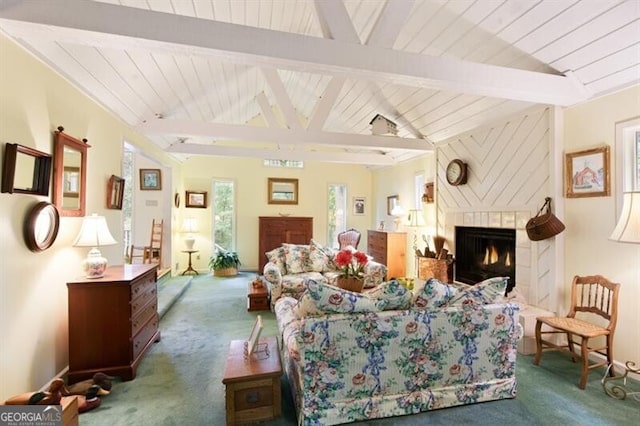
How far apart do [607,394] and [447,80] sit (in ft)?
8.99

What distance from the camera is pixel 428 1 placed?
114 inches

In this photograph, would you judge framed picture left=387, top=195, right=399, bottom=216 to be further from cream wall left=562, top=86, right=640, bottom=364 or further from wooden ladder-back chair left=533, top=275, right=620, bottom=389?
wooden ladder-back chair left=533, top=275, right=620, bottom=389

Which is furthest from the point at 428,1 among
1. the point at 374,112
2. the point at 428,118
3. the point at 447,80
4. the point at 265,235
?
the point at 265,235

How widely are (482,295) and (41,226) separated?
328 cm

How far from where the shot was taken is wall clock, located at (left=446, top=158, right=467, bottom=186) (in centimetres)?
455

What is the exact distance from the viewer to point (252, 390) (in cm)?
203

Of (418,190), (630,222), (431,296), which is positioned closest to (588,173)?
(630,222)

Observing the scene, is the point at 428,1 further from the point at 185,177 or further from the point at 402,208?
the point at 185,177

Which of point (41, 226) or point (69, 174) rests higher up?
point (69, 174)

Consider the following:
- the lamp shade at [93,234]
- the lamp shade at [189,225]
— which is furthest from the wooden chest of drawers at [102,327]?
the lamp shade at [189,225]

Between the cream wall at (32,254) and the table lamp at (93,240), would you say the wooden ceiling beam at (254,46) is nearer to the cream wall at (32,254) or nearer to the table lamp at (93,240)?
the cream wall at (32,254)

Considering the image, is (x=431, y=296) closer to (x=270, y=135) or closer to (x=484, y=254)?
(x=484, y=254)

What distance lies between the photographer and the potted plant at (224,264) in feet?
22.1

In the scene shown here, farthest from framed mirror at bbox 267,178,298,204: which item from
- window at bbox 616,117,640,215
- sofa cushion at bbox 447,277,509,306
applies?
window at bbox 616,117,640,215
